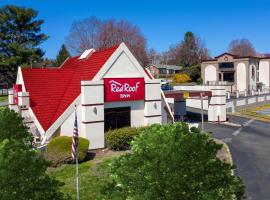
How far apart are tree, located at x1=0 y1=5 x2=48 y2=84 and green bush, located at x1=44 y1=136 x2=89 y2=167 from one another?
150 feet

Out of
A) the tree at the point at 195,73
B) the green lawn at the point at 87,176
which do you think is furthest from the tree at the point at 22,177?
the tree at the point at 195,73

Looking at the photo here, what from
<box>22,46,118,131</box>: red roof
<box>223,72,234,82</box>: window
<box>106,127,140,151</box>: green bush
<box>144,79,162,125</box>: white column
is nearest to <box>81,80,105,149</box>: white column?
<box>106,127,140,151</box>: green bush

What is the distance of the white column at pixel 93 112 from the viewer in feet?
93.5

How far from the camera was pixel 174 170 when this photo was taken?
9.50 metres

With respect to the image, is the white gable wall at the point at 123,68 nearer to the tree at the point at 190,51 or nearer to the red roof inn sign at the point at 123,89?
the red roof inn sign at the point at 123,89

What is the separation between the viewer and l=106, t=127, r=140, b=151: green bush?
28078 millimetres

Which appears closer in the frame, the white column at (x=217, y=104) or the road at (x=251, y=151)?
the road at (x=251, y=151)

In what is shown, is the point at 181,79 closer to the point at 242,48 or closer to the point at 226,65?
the point at 226,65

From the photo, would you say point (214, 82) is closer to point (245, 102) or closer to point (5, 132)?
point (245, 102)

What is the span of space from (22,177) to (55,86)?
78.1 ft

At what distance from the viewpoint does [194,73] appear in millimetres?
101500

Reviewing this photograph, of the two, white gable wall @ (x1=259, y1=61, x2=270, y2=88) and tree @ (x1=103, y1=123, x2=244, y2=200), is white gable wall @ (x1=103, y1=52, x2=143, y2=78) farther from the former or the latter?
white gable wall @ (x1=259, y1=61, x2=270, y2=88)

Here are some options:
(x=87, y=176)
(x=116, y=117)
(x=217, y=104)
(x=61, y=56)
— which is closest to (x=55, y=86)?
(x=116, y=117)

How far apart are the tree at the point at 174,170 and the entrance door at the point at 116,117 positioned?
20416 mm
